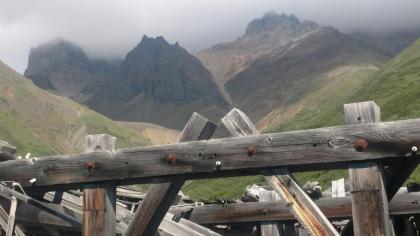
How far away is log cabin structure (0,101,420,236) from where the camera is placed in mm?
5383

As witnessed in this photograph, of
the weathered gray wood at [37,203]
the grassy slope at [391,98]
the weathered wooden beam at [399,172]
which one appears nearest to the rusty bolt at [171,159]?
the weathered gray wood at [37,203]

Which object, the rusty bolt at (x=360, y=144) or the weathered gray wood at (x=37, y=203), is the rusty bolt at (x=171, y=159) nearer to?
the rusty bolt at (x=360, y=144)

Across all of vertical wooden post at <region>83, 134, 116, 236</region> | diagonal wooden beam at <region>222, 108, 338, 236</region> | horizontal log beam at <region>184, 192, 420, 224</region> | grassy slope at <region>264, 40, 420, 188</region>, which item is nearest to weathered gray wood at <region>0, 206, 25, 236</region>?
vertical wooden post at <region>83, 134, 116, 236</region>

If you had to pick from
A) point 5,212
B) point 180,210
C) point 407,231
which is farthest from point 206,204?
point 5,212

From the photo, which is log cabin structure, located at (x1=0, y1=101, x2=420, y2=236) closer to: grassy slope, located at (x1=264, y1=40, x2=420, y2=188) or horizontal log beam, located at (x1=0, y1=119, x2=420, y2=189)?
horizontal log beam, located at (x1=0, y1=119, x2=420, y2=189)

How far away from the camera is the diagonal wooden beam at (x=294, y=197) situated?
5445 mm

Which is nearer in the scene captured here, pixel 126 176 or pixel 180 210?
pixel 126 176

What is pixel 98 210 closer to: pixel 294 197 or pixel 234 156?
pixel 234 156

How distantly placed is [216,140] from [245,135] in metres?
0.31

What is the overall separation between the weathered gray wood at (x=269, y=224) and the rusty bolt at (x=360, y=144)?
5715 millimetres

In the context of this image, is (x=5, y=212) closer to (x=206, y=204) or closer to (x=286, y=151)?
(x=286, y=151)

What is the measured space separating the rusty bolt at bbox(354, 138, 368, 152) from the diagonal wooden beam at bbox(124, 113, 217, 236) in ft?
4.99

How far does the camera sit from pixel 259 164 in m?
5.82

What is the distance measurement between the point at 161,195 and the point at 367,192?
2173 mm
